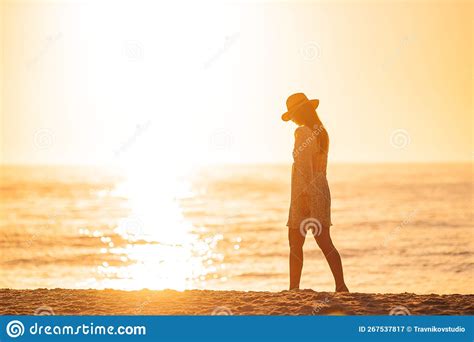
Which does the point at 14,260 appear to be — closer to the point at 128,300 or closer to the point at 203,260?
the point at 203,260

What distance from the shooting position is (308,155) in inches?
303

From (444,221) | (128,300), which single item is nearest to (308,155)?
(128,300)

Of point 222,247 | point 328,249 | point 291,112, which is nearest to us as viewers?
point 328,249

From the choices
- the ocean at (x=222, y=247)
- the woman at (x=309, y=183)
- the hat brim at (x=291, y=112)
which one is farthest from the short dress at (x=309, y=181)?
the ocean at (x=222, y=247)

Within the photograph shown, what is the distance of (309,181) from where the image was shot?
7.75m

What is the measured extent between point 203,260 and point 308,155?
17164 millimetres

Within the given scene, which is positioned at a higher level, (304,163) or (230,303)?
(304,163)

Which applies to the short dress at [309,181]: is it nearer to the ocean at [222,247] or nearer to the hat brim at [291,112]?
the hat brim at [291,112]

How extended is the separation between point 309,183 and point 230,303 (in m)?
Result: 1.47

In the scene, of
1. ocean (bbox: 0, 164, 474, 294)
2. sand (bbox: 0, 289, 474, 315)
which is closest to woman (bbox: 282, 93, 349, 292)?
sand (bbox: 0, 289, 474, 315)

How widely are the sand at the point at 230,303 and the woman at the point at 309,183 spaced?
0.52 m

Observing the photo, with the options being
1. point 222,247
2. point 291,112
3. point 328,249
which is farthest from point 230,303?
point 222,247

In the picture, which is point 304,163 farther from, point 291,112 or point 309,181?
point 291,112

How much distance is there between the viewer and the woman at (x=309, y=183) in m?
7.72
